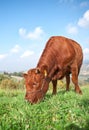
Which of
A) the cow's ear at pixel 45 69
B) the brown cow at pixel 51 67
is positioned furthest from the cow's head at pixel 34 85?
the cow's ear at pixel 45 69

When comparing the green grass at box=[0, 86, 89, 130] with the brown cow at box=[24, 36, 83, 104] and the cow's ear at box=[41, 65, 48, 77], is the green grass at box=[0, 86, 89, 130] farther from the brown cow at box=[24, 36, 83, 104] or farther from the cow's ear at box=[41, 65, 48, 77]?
the cow's ear at box=[41, 65, 48, 77]

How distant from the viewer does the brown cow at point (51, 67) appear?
9836 mm

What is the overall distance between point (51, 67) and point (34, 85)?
1.91m

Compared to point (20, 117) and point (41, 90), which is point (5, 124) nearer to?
point (20, 117)

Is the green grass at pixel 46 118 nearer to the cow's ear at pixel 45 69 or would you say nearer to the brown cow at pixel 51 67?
the brown cow at pixel 51 67

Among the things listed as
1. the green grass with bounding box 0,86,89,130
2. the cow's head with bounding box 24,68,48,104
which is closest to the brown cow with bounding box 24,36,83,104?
the cow's head with bounding box 24,68,48,104

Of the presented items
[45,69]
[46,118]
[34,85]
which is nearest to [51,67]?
[45,69]

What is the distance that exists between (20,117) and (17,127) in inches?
34.2

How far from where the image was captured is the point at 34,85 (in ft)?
32.7

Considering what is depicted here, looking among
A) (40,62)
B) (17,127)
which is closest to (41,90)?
(40,62)

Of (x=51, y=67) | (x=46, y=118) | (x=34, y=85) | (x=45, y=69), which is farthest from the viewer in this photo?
(x=51, y=67)

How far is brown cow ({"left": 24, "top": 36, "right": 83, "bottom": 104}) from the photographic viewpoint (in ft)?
32.3

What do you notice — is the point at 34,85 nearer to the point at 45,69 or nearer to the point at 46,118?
the point at 45,69

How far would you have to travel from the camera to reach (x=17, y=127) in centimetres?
560
